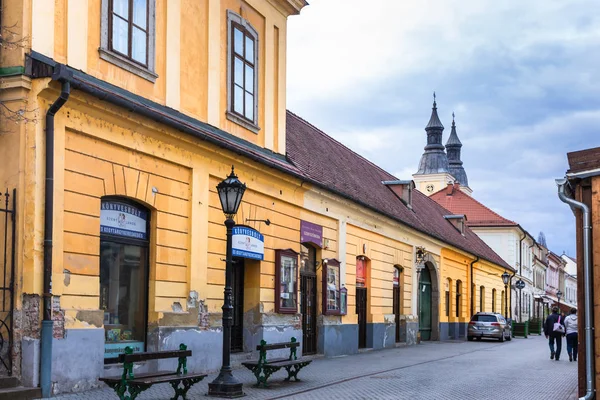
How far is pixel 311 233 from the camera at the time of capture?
22094mm

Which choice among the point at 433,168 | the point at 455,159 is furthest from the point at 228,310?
the point at 455,159

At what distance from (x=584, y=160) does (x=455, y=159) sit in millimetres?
98591

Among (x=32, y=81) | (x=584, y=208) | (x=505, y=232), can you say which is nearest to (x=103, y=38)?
(x=32, y=81)

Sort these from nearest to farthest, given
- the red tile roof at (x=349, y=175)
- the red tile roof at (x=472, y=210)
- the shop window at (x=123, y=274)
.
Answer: the shop window at (x=123, y=274) < the red tile roof at (x=349, y=175) < the red tile roof at (x=472, y=210)

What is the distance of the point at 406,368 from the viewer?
1980cm

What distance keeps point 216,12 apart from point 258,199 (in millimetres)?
4263

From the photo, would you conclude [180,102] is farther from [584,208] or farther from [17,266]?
[584,208]

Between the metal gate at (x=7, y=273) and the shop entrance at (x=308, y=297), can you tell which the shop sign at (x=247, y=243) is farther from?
the metal gate at (x=7, y=273)

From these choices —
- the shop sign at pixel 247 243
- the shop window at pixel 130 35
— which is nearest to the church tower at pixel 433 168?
the shop sign at pixel 247 243

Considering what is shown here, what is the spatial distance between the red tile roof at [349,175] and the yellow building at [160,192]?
21 centimetres

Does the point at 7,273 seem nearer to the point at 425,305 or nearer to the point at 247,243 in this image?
the point at 247,243

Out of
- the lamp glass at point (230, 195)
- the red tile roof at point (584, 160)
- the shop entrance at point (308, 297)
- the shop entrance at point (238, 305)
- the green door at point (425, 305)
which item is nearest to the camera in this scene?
the red tile roof at point (584, 160)

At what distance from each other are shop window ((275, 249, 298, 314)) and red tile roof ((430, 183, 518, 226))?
4316 cm

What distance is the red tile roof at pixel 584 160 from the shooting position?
1109 centimetres
